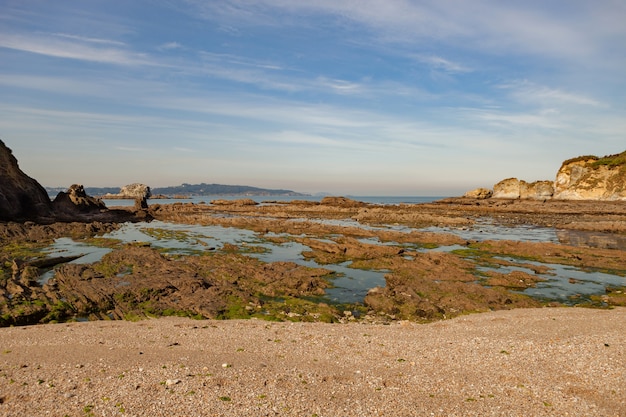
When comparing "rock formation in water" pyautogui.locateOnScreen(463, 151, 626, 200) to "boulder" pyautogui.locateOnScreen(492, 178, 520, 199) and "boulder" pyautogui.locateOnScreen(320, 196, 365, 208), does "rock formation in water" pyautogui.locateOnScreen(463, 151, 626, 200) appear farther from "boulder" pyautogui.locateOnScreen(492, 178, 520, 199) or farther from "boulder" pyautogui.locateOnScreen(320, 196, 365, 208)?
"boulder" pyautogui.locateOnScreen(320, 196, 365, 208)

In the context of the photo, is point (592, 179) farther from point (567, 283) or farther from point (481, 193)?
point (567, 283)

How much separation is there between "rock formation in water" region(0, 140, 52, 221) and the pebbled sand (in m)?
47.9

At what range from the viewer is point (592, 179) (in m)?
104

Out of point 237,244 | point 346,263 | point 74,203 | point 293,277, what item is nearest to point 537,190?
point 346,263

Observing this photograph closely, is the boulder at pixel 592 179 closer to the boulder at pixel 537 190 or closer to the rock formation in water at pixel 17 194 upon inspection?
the boulder at pixel 537 190

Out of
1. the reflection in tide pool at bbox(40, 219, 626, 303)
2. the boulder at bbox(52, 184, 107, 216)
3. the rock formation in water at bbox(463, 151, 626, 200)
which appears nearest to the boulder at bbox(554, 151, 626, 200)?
the rock formation in water at bbox(463, 151, 626, 200)

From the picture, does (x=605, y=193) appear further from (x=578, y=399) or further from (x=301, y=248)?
(x=578, y=399)

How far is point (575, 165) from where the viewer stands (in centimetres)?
10938

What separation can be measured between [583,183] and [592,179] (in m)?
2.42

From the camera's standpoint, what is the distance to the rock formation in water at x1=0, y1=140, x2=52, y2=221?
51.4m

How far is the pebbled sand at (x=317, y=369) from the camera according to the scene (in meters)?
8.98

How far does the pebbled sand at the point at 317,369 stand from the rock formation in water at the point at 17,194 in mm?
47944

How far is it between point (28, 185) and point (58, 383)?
62.7 meters

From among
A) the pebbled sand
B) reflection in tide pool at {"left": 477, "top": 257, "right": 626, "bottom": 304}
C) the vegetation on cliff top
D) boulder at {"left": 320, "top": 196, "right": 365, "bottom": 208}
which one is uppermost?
the vegetation on cliff top
